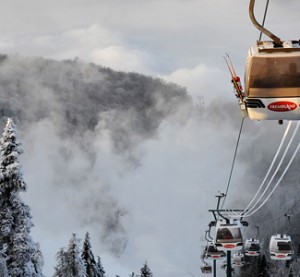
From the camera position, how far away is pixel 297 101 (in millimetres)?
11344

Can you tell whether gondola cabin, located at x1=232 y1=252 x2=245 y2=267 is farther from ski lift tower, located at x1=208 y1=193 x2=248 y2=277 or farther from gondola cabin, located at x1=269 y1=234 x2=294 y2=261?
ski lift tower, located at x1=208 y1=193 x2=248 y2=277

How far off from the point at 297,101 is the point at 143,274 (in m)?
46.9

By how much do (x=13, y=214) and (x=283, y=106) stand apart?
493 inches

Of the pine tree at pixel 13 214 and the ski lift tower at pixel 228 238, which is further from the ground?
the pine tree at pixel 13 214

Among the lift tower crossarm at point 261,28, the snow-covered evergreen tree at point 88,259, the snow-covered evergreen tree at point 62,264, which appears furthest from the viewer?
→ the snow-covered evergreen tree at point 88,259

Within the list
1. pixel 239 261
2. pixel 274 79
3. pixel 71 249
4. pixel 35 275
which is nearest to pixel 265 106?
pixel 274 79

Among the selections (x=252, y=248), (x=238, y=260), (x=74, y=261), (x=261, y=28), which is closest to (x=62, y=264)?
(x=74, y=261)

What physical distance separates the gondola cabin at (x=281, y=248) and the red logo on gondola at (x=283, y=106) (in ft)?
92.0

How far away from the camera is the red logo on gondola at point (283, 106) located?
11.4 metres

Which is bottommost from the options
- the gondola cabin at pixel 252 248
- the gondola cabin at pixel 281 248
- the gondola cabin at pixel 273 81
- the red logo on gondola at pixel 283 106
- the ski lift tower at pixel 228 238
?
the gondola cabin at pixel 252 248

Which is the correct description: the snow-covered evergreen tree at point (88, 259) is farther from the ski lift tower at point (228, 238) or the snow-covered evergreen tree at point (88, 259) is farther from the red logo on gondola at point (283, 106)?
the red logo on gondola at point (283, 106)

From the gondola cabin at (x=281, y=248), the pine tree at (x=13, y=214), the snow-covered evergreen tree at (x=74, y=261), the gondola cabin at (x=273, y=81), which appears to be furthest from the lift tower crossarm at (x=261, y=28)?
the snow-covered evergreen tree at (x=74, y=261)

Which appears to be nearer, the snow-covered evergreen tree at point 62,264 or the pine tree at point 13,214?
the pine tree at point 13,214

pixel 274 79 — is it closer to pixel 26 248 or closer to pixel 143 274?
pixel 26 248
